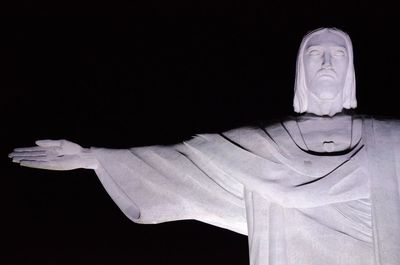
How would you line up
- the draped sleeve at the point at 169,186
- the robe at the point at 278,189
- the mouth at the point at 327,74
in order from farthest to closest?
the mouth at the point at 327,74
the draped sleeve at the point at 169,186
the robe at the point at 278,189

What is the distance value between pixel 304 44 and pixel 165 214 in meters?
1.30

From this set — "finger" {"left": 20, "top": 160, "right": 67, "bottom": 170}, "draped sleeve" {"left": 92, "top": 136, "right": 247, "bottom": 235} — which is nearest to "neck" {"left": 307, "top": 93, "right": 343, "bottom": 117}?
"draped sleeve" {"left": 92, "top": 136, "right": 247, "bottom": 235}

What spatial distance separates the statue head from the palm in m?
1.37

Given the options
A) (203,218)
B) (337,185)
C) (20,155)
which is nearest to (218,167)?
(203,218)

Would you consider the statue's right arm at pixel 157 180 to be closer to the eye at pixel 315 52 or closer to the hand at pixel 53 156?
the hand at pixel 53 156

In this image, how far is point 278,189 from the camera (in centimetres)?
569

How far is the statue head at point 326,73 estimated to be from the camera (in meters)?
6.18

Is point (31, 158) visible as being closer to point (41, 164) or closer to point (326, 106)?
point (41, 164)

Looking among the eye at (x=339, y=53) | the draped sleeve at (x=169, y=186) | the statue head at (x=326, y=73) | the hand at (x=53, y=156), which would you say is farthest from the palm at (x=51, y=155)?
the eye at (x=339, y=53)

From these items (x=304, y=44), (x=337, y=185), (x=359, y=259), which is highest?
(x=304, y=44)

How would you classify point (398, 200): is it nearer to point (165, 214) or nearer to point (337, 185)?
point (337, 185)

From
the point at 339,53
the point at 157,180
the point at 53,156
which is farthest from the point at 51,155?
the point at 339,53

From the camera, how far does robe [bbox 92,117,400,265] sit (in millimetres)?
5582

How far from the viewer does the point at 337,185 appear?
566 cm
